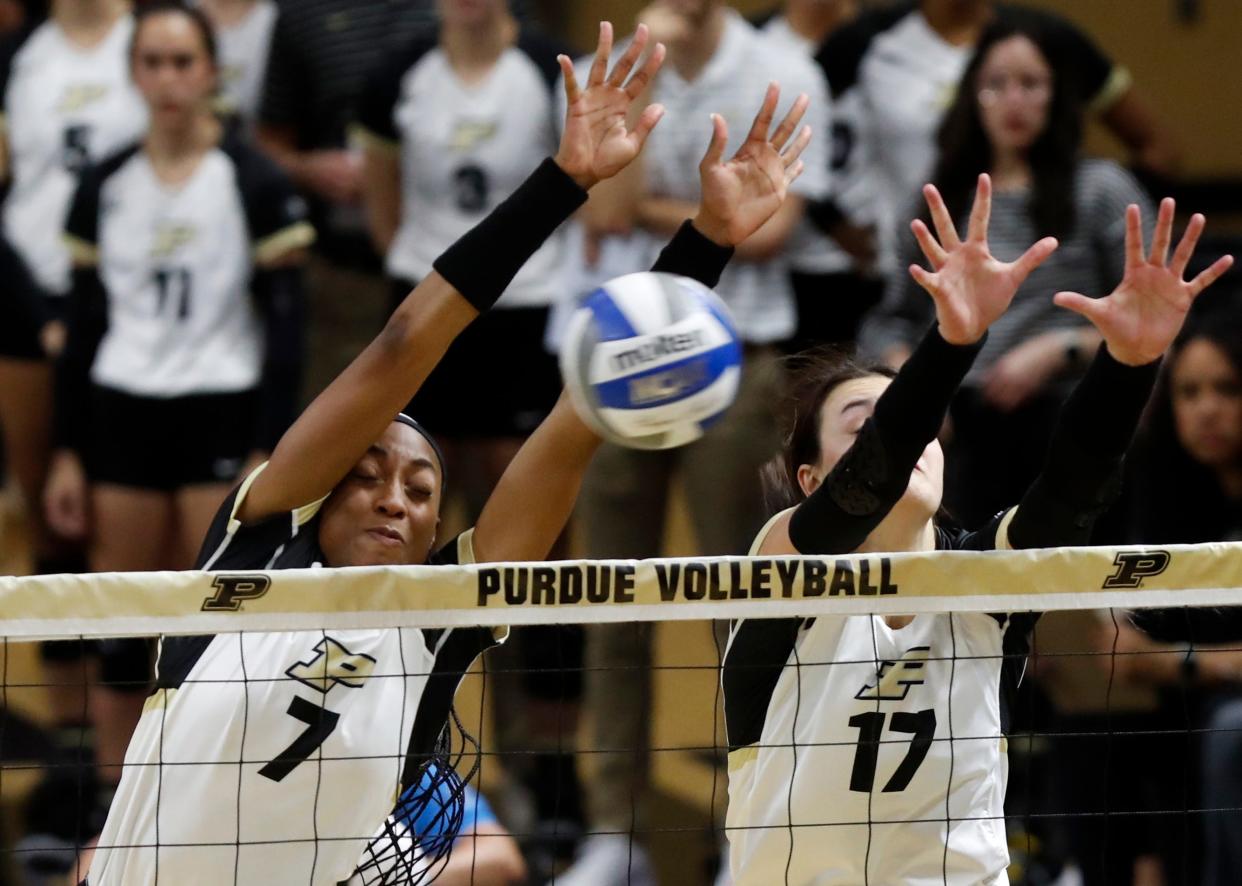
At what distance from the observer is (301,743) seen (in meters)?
3.67

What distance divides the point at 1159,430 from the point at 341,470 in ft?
9.41

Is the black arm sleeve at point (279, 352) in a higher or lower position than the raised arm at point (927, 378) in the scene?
lower

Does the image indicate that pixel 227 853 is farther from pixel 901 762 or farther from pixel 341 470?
pixel 901 762

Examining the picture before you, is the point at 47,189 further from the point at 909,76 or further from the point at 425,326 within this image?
the point at 425,326

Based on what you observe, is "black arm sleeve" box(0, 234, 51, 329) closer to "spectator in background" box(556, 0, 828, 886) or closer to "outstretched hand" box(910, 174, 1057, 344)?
"spectator in background" box(556, 0, 828, 886)

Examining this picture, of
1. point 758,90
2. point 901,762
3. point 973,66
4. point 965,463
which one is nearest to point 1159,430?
point 965,463

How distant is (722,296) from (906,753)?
2.84 meters

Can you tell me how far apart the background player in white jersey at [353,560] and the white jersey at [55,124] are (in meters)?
3.28

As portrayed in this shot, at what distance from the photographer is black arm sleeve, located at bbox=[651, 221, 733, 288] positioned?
388 cm

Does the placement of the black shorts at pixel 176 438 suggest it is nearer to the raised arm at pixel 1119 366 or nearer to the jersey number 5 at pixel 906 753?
the jersey number 5 at pixel 906 753

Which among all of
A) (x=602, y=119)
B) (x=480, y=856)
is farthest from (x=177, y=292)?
(x=602, y=119)

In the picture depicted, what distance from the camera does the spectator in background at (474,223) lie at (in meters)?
6.37

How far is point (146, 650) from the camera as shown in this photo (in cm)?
646

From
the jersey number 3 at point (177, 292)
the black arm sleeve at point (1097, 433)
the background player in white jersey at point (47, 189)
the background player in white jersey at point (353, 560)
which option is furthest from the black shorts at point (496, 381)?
the black arm sleeve at point (1097, 433)
